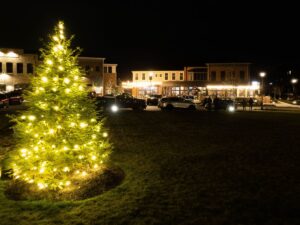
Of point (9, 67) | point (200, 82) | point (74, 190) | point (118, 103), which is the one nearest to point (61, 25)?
point (74, 190)

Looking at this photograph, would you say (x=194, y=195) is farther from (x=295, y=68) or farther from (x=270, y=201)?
(x=295, y=68)

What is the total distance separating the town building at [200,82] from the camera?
58.8 metres

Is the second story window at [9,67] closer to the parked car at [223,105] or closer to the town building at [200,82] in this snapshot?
the town building at [200,82]

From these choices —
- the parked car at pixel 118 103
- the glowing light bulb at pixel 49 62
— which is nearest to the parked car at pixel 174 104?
the parked car at pixel 118 103

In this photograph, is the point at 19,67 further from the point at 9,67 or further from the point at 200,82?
the point at 200,82

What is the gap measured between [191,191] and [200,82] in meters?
54.5

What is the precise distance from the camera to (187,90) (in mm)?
60812

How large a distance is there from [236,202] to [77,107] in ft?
14.1

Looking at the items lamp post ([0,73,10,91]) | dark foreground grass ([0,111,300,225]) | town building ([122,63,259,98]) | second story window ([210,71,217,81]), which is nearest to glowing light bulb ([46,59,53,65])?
dark foreground grass ([0,111,300,225])

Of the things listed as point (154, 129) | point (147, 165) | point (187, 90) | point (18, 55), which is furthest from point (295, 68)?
point (147, 165)

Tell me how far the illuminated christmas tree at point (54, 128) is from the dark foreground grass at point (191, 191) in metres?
0.83

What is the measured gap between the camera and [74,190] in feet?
25.0

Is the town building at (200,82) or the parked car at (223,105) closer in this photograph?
the parked car at (223,105)

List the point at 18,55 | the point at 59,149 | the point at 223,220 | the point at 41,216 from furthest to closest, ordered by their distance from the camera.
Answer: the point at 18,55, the point at 59,149, the point at 41,216, the point at 223,220
